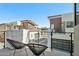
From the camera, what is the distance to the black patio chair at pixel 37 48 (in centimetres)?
407

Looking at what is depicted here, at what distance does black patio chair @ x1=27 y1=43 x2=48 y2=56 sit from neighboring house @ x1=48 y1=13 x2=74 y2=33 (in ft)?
1.74

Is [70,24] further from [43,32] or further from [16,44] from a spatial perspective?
[16,44]

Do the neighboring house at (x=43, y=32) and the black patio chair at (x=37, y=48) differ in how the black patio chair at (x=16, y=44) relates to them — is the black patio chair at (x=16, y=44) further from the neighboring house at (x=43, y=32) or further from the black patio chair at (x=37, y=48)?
the neighboring house at (x=43, y=32)

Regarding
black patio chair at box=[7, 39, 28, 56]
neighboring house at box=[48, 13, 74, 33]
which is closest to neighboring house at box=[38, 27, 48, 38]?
neighboring house at box=[48, 13, 74, 33]

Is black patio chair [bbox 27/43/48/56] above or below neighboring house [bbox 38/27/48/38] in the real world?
below

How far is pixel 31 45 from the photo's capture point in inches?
162

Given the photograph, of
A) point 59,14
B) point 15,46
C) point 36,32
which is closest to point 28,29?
point 36,32

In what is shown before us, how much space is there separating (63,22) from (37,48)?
85 cm

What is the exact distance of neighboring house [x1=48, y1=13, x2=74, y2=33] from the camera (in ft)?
13.3

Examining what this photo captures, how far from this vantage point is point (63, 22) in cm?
405

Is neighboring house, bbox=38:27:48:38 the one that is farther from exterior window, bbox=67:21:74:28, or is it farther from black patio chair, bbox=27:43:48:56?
exterior window, bbox=67:21:74:28

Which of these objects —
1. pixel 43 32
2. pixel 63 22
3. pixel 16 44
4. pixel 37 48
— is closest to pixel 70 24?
pixel 63 22

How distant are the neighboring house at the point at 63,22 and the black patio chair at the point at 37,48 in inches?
20.9

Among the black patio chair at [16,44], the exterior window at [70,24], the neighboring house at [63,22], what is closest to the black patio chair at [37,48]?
the black patio chair at [16,44]
